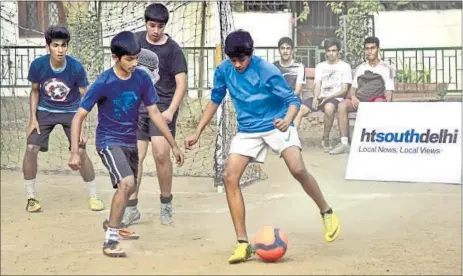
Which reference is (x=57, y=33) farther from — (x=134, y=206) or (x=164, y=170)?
(x=134, y=206)

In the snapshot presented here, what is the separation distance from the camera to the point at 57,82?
913cm

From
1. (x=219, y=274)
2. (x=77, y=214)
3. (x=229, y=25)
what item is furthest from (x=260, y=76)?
(x=229, y=25)

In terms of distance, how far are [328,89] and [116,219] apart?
7.14m

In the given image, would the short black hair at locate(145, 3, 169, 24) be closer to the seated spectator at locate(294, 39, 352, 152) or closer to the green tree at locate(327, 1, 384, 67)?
the seated spectator at locate(294, 39, 352, 152)

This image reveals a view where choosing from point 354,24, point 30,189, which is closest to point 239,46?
point 30,189

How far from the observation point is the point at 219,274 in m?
6.36

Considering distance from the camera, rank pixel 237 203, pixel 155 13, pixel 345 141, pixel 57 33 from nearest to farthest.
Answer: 1. pixel 237 203
2. pixel 155 13
3. pixel 57 33
4. pixel 345 141

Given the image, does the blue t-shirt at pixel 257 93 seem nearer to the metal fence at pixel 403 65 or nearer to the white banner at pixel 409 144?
the white banner at pixel 409 144

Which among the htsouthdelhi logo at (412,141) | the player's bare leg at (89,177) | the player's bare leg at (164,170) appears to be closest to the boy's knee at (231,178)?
the player's bare leg at (164,170)

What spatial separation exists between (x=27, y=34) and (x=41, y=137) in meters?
5.17

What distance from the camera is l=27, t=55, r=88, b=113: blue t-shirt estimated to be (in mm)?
9102

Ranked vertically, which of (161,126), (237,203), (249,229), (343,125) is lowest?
(249,229)

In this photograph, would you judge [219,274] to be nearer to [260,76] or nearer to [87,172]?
[260,76]

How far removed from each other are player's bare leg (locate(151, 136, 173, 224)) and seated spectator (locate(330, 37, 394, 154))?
16.9 ft
